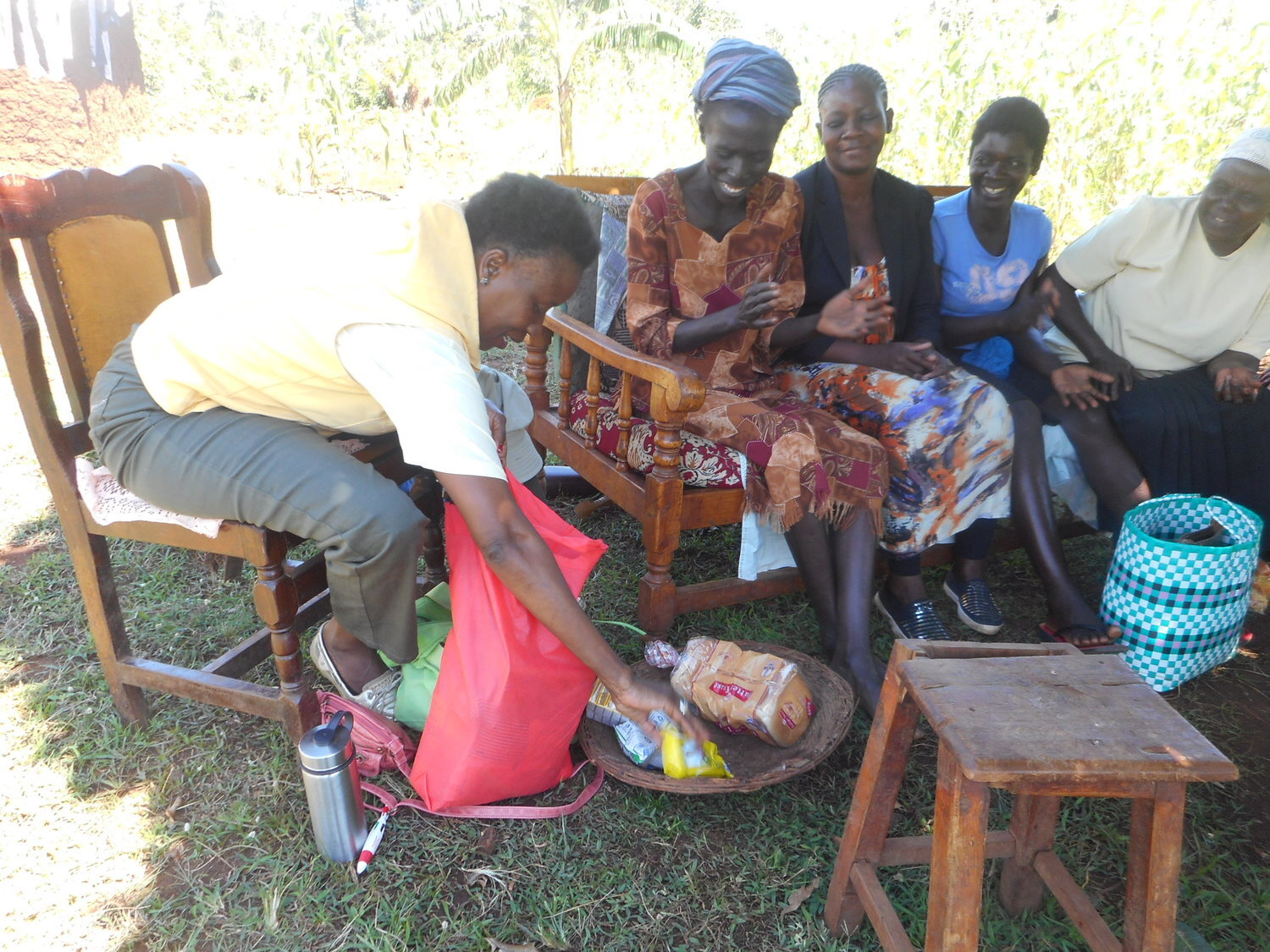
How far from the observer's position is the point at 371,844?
175 cm

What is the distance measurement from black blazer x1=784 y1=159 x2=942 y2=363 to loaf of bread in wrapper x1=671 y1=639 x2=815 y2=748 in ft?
3.89

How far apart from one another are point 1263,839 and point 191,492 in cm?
256

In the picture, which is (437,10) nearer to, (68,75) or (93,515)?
(68,75)

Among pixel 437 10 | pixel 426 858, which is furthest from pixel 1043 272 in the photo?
pixel 437 10

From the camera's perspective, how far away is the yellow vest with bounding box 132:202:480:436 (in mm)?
1590

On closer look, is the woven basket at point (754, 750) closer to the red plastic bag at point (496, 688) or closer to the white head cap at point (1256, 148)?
the red plastic bag at point (496, 688)

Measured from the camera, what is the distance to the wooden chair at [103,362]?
175cm

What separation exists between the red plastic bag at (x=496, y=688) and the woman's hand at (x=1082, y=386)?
5.81 ft

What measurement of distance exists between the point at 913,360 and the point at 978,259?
62 cm

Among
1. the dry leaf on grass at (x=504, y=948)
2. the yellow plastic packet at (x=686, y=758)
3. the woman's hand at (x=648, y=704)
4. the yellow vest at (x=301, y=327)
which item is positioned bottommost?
the dry leaf on grass at (x=504, y=948)

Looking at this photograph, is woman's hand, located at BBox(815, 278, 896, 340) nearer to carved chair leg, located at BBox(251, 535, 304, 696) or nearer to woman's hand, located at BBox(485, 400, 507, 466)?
woman's hand, located at BBox(485, 400, 507, 466)

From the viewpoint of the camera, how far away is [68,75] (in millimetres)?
8008

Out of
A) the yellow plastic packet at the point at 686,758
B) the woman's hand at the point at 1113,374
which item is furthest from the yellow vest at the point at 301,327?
the woman's hand at the point at 1113,374

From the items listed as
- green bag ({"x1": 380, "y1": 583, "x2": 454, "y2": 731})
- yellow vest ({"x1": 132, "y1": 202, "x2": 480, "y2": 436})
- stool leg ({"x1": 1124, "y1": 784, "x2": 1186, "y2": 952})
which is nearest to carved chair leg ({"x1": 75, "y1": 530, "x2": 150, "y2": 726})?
yellow vest ({"x1": 132, "y1": 202, "x2": 480, "y2": 436})
